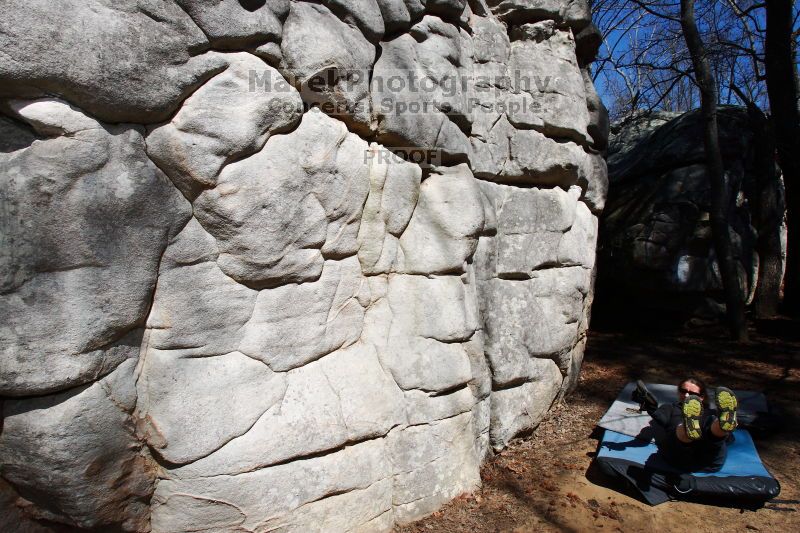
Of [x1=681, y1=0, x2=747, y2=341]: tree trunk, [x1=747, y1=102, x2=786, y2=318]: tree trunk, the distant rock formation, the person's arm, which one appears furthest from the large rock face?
[x1=747, y1=102, x2=786, y2=318]: tree trunk

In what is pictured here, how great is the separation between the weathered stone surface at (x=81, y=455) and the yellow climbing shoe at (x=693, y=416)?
11.1ft

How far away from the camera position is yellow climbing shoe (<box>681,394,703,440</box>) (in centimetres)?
389

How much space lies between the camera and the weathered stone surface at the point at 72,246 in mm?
2354

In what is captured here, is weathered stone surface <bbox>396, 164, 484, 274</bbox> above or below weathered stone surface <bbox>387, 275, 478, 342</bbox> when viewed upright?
above

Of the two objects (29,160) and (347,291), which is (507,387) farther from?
(29,160)

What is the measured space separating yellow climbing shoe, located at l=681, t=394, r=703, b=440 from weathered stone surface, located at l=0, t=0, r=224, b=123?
362 cm

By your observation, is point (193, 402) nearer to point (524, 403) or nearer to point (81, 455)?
point (81, 455)

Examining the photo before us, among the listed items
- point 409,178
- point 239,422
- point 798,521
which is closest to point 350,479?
point 239,422

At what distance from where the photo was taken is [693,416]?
154 inches

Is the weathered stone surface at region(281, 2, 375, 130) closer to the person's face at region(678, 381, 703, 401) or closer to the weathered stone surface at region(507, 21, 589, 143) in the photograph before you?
the weathered stone surface at region(507, 21, 589, 143)

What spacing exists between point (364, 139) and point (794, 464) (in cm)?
408

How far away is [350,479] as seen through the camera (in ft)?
10.7

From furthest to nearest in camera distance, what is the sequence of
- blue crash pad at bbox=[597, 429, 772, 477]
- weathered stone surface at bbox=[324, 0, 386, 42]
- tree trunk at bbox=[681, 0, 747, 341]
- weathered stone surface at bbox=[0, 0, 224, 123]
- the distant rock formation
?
the distant rock formation < tree trunk at bbox=[681, 0, 747, 341] < blue crash pad at bbox=[597, 429, 772, 477] < weathered stone surface at bbox=[324, 0, 386, 42] < weathered stone surface at bbox=[0, 0, 224, 123]

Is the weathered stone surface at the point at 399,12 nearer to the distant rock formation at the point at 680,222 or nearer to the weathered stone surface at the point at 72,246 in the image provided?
the weathered stone surface at the point at 72,246
